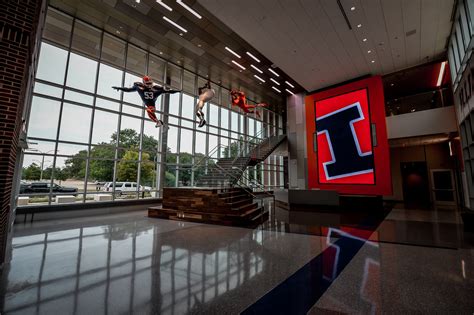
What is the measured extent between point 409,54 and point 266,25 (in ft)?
22.6

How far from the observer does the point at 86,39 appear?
28.0 ft

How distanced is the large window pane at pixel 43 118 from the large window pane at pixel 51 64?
826mm

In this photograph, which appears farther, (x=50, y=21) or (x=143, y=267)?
(x=50, y=21)


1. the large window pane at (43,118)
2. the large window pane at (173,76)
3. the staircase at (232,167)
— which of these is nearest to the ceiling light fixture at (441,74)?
the staircase at (232,167)

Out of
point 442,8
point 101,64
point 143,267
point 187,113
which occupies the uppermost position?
point 442,8

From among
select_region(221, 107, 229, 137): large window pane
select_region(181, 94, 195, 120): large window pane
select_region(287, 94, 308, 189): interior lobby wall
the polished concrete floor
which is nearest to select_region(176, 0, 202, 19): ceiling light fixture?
select_region(181, 94, 195, 120): large window pane

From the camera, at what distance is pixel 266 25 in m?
7.80

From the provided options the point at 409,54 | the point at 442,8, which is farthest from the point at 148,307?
the point at 409,54

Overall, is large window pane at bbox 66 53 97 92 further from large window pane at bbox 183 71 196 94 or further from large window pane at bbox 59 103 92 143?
large window pane at bbox 183 71 196 94

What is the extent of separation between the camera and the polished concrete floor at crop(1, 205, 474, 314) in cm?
203

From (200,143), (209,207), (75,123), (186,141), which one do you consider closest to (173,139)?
(186,141)

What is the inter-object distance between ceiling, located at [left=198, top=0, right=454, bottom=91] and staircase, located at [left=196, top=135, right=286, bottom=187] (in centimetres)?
507

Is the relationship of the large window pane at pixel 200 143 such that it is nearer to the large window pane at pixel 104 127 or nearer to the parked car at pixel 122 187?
the parked car at pixel 122 187

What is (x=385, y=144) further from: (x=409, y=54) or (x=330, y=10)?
(x=330, y=10)
